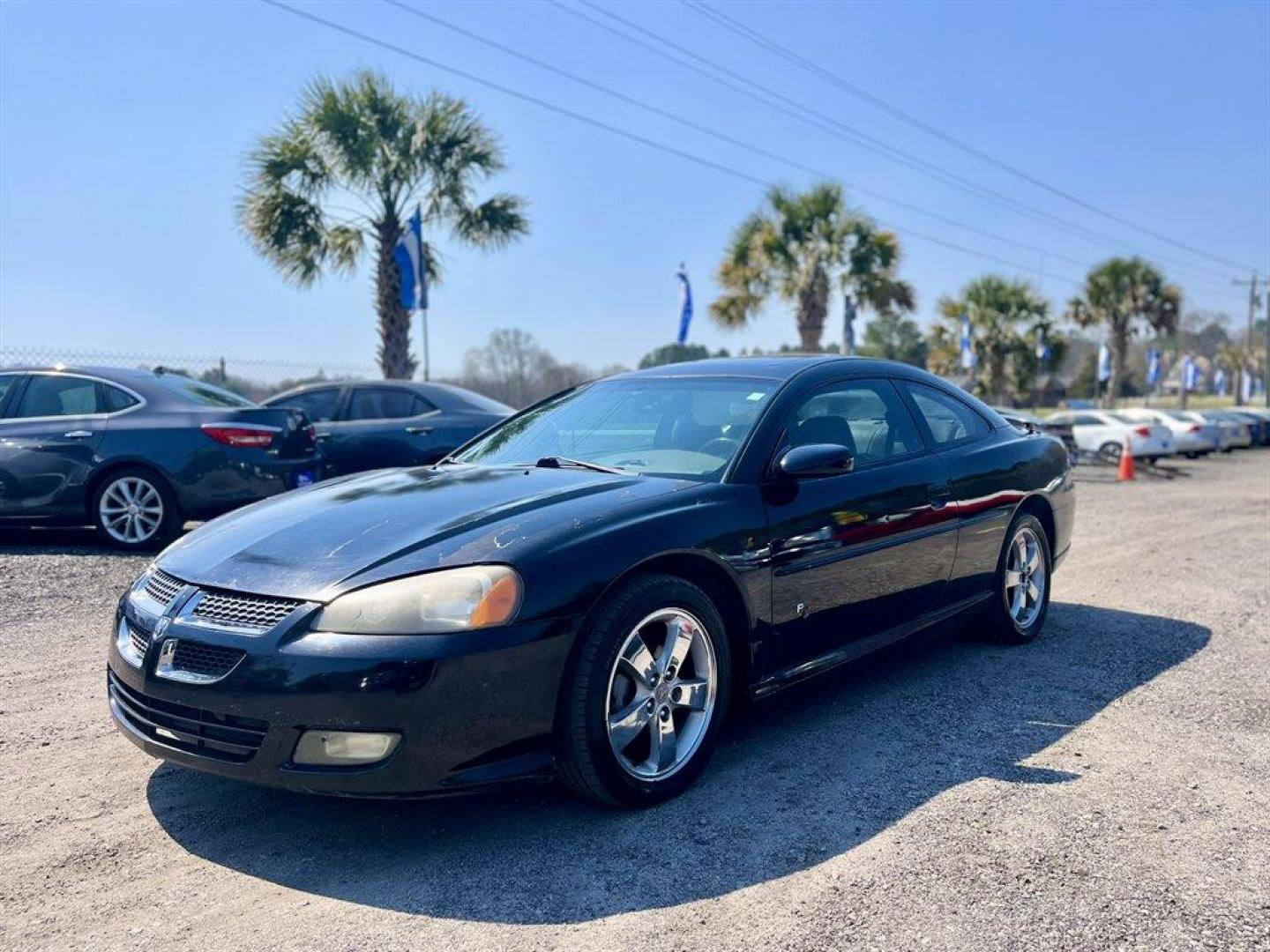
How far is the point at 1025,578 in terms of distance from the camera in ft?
18.6

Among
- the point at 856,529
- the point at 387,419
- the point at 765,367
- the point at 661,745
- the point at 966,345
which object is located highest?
the point at 966,345

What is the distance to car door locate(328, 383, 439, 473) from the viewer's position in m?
10.1

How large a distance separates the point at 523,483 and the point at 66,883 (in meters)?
1.83

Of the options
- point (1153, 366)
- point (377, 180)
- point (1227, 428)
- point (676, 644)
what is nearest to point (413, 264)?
point (377, 180)

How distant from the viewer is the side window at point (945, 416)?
16.8 feet

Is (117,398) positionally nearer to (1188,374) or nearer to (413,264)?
(413,264)

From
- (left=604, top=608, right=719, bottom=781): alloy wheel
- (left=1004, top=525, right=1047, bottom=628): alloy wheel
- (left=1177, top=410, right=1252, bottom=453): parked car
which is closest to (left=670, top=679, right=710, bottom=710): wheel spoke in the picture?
(left=604, top=608, right=719, bottom=781): alloy wheel

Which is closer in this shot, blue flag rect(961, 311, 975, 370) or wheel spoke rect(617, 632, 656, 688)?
wheel spoke rect(617, 632, 656, 688)

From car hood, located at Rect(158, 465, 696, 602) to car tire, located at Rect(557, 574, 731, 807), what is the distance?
0.34m

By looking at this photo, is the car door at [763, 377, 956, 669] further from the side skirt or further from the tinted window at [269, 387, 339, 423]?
the tinted window at [269, 387, 339, 423]

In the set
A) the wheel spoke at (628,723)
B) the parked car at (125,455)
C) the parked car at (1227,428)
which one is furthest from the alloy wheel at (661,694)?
the parked car at (1227,428)

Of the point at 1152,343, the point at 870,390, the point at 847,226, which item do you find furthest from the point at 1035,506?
the point at 1152,343

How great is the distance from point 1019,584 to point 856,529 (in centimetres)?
180

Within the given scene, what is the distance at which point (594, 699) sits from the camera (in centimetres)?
318
